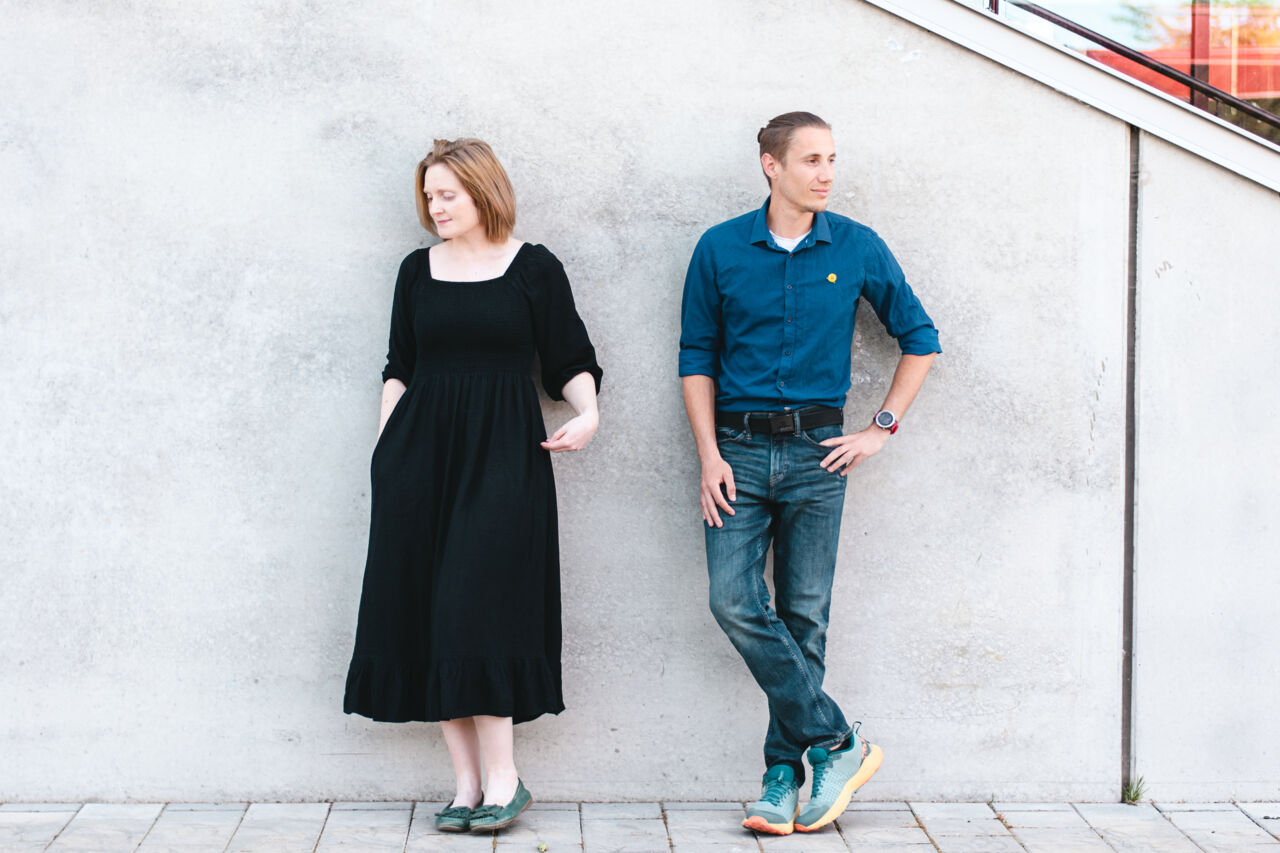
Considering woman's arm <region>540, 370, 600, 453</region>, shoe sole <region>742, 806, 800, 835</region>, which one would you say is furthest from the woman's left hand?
shoe sole <region>742, 806, 800, 835</region>

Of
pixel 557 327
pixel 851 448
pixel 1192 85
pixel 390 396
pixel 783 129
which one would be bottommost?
pixel 851 448

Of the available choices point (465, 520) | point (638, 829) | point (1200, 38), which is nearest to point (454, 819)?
point (638, 829)

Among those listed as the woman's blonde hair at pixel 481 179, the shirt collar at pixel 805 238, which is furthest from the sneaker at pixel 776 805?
the woman's blonde hair at pixel 481 179

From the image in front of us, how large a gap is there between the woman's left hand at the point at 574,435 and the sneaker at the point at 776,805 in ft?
4.11

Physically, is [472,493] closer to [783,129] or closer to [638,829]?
[638,829]

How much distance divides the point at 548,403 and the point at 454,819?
1413 mm

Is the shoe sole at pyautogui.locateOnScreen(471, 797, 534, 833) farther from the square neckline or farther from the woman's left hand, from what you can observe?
the square neckline

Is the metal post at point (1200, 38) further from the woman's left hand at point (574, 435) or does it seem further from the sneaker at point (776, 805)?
the sneaker at point (776, 805)

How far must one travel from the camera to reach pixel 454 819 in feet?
13.1

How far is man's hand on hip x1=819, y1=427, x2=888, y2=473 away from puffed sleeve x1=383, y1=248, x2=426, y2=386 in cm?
105

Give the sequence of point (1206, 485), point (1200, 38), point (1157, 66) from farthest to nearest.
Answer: point (1200, 38) → point (1157, 66) → point (1206, 485)

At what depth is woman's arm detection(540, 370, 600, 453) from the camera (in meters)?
3.93

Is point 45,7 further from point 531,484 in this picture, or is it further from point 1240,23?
point 1240,23

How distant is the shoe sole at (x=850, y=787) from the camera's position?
13.0ft
